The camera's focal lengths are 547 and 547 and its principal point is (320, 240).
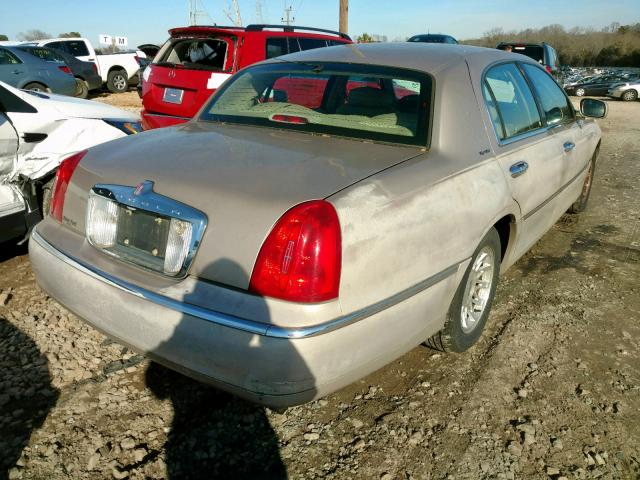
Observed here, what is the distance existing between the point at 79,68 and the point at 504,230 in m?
15.7

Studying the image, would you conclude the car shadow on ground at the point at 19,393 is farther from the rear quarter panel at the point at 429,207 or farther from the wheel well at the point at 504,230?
the wheel well at the point at 504,230

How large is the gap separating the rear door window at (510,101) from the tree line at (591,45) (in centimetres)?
5763

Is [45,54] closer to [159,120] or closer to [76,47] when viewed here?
[76,47]

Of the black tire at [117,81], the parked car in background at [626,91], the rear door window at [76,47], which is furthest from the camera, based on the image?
the parked car in background at [626,91]

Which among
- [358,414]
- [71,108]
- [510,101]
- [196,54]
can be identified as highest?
[196,54]

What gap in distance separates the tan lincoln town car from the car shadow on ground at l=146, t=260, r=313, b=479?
2cm

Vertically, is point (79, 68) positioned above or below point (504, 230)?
above

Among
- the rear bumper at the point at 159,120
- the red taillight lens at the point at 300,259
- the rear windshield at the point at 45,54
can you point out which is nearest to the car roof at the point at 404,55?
the red taillight lens at the point at 300,259

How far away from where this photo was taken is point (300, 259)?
6.34 ft

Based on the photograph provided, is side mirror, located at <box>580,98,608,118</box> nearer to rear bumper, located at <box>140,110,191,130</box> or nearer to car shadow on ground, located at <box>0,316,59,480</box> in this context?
rear bumper, located at <box>140,110,191,130</box>

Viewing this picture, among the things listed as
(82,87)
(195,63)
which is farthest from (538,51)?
(82,87)

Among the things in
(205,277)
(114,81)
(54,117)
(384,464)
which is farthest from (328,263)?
(114,81)

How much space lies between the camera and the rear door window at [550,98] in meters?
3.84

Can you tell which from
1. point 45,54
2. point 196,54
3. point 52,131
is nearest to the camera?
point 52,131
